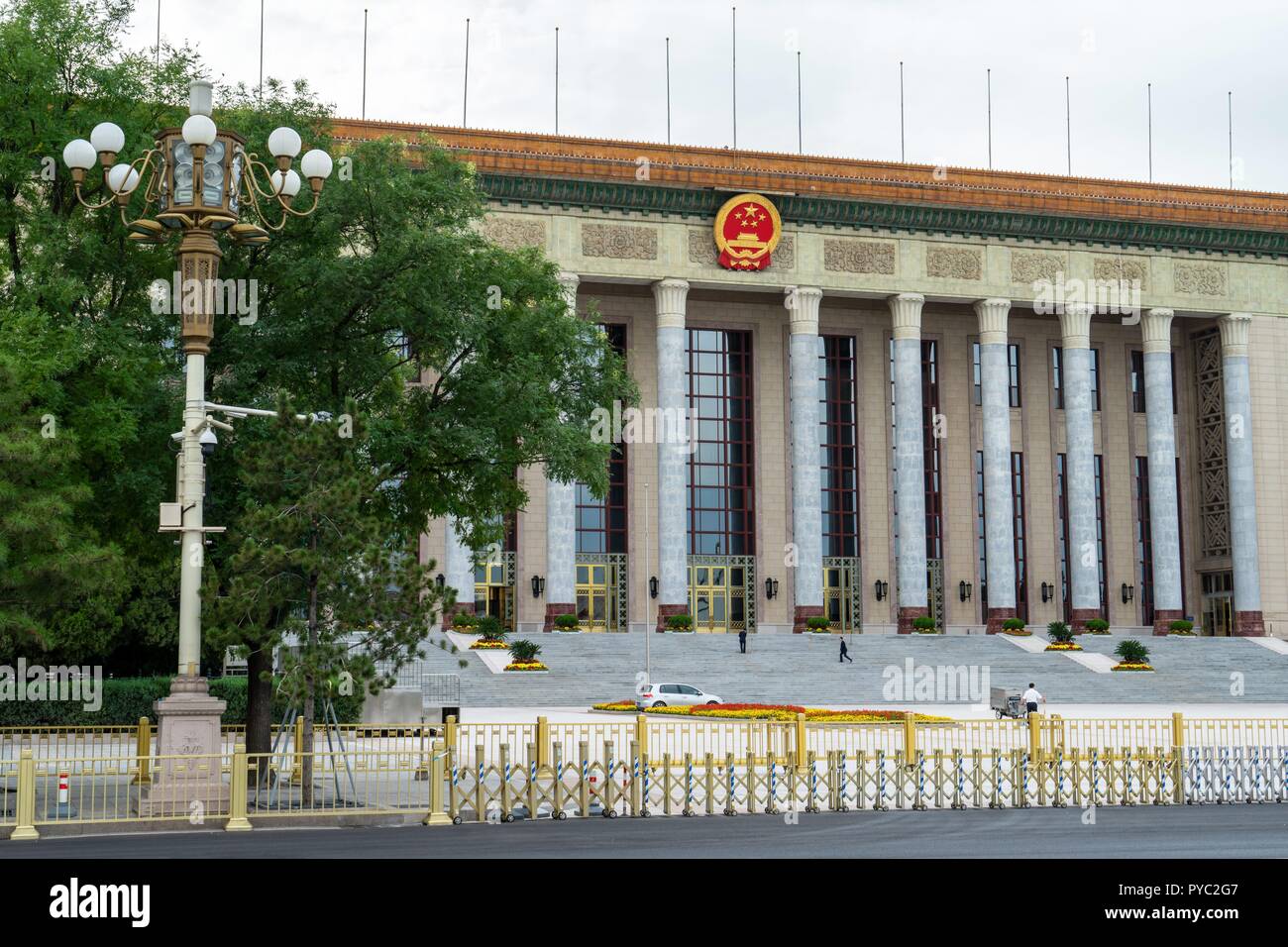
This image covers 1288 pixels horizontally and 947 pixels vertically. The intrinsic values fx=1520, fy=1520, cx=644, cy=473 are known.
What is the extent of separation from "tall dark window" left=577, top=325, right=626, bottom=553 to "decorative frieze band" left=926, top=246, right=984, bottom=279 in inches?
482

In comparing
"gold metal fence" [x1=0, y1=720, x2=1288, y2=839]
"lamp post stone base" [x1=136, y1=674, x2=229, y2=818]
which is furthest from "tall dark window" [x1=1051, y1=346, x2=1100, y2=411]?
"lamp post stone base" [x1=136, y1=674, x2=229, y2=818]

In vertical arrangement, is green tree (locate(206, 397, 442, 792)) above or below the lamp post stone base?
above

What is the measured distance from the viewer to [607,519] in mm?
57562

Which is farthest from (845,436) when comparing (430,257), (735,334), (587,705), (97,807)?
(97,807)

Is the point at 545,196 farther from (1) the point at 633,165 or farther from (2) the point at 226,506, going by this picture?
(2) the point at 226,506

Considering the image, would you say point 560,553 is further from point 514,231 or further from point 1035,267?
point 1035,267

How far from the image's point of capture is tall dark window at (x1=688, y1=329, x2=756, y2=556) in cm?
5825

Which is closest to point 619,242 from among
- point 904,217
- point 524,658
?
point 904,217

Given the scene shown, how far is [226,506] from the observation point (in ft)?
72.1

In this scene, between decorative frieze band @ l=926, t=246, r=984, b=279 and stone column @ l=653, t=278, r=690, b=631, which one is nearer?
stone column @ l=653, t=278, r=690, b=631

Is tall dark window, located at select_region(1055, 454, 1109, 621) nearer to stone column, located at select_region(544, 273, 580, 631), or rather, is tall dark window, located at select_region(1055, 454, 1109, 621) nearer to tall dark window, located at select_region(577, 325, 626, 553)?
tall dark window, located at select_region(577, 325, 626, 553)

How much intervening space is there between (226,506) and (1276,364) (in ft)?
165

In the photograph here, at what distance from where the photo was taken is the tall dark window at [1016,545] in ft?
198

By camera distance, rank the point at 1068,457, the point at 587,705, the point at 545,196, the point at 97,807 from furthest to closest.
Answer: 1. the point at 1068,457
2. the point at 545,196
3. the point at 587,705
4. the point at 97,807
